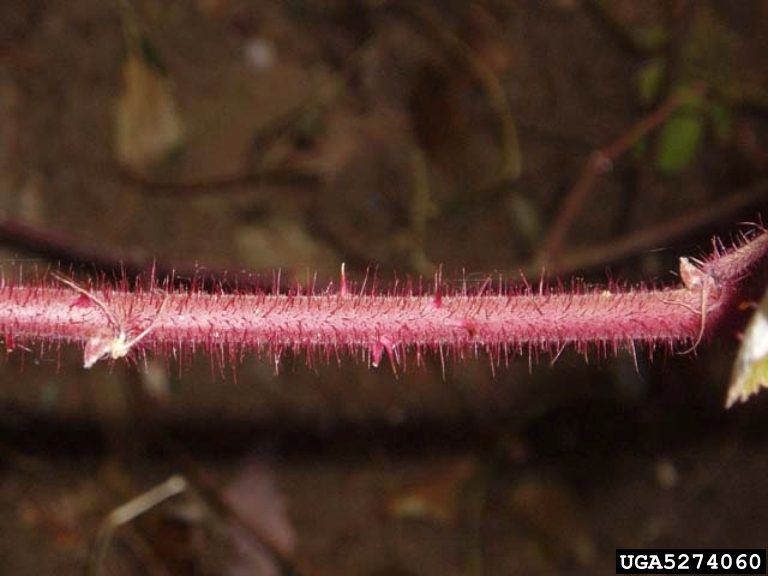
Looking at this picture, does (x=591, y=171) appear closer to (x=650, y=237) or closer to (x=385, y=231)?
(x=650, y=237)

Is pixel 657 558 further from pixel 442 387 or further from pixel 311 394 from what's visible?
pixel 311 394

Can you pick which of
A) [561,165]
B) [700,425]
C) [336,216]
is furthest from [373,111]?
[700,425]

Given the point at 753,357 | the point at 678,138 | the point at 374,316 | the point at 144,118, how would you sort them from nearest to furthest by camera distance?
the point at 753,357 < the point at 374,316 < the point at 144,118 < the point at 678,138

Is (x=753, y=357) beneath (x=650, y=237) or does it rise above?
beneath

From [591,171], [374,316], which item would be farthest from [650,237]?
[374,316]

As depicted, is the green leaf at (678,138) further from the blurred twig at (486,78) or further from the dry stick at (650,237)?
the blurred twig at (486,78)
